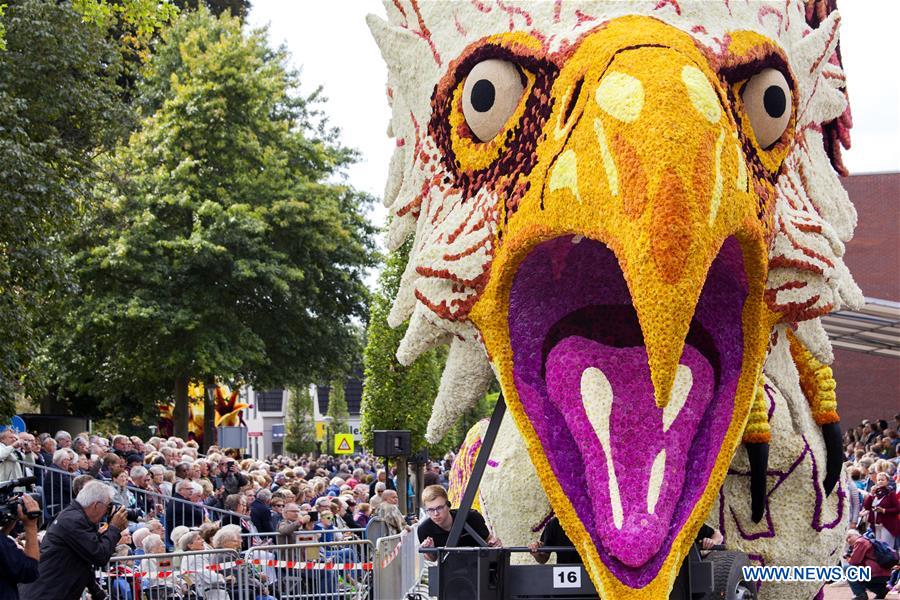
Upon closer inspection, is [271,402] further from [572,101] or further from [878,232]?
[572,101]

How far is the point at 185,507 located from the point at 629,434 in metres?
8.51

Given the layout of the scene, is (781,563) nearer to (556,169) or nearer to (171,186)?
(556,169)

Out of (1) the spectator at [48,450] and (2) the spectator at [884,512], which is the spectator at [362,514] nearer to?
(1) the spectator at [48,450]

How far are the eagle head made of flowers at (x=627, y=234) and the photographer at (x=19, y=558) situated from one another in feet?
7.37

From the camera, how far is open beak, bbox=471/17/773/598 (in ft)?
15.0

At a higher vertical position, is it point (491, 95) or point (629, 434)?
point (491, 95)

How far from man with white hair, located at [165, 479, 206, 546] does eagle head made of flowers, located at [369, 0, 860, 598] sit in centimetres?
684

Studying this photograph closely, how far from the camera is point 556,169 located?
497 cm

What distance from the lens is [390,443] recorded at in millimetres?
16781

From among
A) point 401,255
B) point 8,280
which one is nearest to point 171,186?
point 401,255

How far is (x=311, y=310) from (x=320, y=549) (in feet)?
45.1

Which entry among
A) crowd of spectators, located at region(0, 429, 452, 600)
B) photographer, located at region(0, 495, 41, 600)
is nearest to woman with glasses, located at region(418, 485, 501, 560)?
crowd of spectators, located at region(0, 429, 452, 600)

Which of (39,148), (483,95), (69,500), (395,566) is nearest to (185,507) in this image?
(69,500)

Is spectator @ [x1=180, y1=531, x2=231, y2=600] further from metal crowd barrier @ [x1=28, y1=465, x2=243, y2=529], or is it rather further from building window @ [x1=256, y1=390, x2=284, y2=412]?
building window @ [x1=256, y1=390, x2=284, y2=412]
